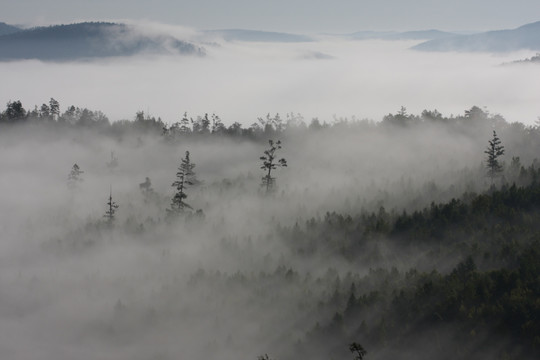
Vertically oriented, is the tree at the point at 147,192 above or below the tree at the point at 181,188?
below

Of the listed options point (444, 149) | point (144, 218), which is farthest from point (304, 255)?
point (444, 149)

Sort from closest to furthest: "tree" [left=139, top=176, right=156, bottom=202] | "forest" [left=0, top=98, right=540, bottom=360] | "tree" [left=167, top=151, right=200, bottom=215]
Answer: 1. "forest" [left=0, top=98, right=540, bottom=360]
2. "tree" [left=167, top=151, right=200, bottom=215]
3. "tree" [left=139, top=176, right=156, bottom=202]

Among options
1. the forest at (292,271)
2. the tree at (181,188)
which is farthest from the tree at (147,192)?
the tree at (181,188)

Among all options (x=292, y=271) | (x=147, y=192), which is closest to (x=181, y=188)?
(x=292, y=271)

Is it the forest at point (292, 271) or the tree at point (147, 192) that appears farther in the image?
the tree at point (147, 192)

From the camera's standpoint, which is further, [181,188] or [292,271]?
[181,188]

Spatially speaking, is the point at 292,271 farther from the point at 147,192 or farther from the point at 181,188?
the point at 147,192

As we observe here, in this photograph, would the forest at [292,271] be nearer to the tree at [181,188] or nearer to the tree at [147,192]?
the tree at [181,188]

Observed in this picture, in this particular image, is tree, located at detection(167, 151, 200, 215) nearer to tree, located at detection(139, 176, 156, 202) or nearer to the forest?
the forest

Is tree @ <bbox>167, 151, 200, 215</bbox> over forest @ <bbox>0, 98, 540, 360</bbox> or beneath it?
over

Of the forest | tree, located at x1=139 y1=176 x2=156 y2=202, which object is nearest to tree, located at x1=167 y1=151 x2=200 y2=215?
the forest

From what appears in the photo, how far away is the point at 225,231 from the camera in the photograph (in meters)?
135

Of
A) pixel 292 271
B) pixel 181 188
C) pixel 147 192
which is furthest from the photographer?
pixel 147 192

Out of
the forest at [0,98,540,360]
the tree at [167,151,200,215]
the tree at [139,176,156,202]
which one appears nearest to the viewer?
the forest at [0,98,540,360]
